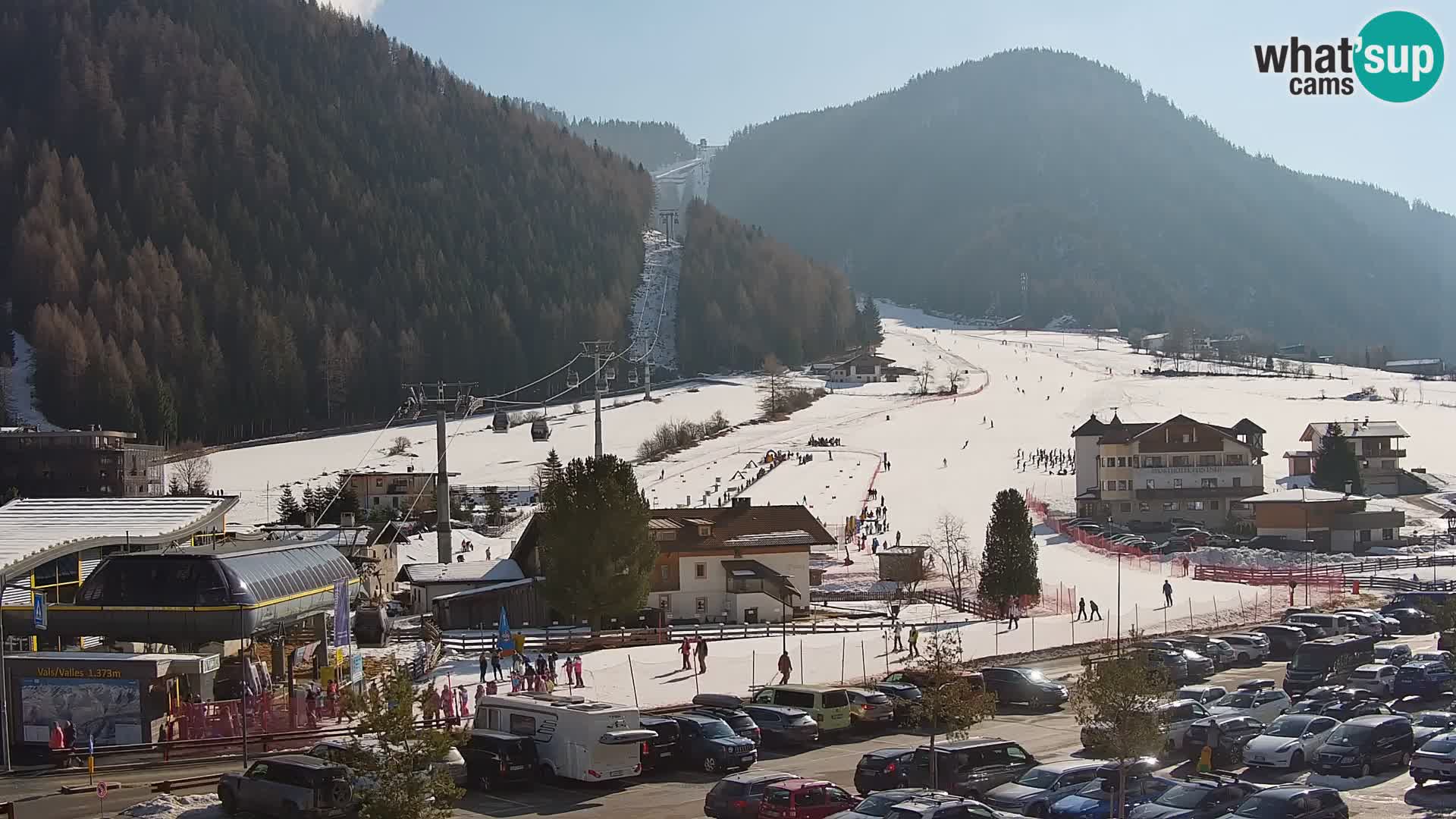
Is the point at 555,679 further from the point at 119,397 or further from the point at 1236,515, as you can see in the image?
the point at 119,397

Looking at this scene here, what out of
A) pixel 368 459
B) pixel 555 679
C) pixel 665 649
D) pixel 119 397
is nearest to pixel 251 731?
pixel 555 679

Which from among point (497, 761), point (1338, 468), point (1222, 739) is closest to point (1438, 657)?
point (1222, 739)

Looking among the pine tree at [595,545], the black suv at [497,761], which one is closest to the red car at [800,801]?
the black suv at [497,761]

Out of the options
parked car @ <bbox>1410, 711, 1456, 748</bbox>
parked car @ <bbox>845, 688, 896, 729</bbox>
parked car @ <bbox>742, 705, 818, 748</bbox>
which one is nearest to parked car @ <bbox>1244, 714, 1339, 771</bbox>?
parked car @ <bbox>1410, 711, 1456, 748</bbox>

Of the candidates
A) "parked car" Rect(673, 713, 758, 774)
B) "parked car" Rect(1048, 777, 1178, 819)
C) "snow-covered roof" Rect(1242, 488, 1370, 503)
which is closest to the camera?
"parked car" Rect(1048, 777, 1178, 819)

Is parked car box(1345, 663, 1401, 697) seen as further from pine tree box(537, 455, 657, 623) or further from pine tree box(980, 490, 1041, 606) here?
pine tree box(537, 455, 657, 623)

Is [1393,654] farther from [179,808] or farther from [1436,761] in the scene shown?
[179,808]
